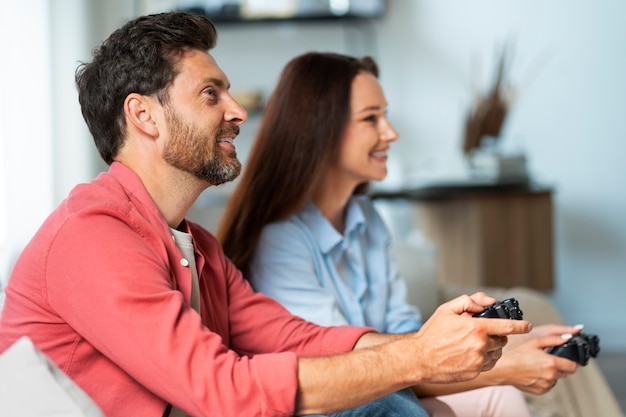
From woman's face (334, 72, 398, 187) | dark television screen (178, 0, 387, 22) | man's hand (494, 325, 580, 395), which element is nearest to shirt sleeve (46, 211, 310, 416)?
man's hand (494, 325, 580, 395)

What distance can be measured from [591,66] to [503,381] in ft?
11.1

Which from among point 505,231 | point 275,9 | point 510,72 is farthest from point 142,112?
point 510,72

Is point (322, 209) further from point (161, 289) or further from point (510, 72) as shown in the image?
point (510, 72)

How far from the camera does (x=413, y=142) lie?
493cm

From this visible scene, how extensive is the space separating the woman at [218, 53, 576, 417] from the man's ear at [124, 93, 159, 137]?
682 millimetres

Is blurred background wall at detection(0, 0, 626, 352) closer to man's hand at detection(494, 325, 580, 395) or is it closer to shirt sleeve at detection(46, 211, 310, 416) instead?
man's hand at detection(494, 325, 580, 395)

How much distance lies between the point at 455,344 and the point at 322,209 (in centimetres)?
99

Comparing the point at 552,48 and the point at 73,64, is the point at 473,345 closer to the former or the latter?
the point at 73,64

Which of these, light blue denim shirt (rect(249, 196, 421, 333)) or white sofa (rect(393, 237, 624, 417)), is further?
white sofa (rect(393, 237, 624, 417))

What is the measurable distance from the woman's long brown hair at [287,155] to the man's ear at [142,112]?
0.68 metres

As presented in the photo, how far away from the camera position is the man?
4.24ft

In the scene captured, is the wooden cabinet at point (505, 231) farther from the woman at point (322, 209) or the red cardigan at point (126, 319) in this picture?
the red cardigan at point (126, 319)

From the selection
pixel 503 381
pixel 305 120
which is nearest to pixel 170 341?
pixel 503 381

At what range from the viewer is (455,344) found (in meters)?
1.37
